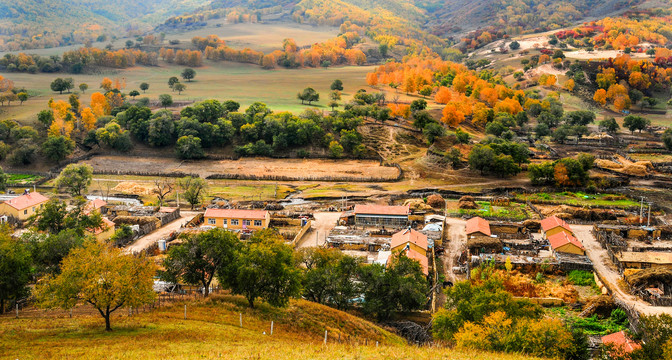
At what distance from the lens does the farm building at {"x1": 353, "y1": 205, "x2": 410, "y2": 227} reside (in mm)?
56250

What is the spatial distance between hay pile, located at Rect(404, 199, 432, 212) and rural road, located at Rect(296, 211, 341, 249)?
8.80 meters

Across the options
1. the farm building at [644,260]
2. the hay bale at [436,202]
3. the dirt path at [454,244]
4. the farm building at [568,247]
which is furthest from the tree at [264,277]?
the hay bale at [436,202]

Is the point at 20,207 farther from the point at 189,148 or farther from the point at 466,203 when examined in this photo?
the point at 466,203

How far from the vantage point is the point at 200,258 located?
3172 cm

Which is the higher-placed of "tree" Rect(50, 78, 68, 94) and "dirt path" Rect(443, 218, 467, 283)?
"tree" Rect(50, 78, 68, 94)

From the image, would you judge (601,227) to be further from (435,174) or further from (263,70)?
(263,70)

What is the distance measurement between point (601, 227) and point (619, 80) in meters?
108

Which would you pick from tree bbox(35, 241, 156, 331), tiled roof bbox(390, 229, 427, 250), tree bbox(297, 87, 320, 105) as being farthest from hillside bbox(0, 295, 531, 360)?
tree bbox(297, 87, 320, 105)

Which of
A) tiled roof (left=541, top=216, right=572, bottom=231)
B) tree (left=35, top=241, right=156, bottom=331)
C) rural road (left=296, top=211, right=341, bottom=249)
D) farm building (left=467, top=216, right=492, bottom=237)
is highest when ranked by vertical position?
tree (left=35, top=241, right=156, bottom=331)

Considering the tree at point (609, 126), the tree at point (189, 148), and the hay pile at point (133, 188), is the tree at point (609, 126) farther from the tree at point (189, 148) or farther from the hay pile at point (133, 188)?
the hay pile at point (133, 188)

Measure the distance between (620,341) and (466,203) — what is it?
118 feet

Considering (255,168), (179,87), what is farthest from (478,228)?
(179,87)

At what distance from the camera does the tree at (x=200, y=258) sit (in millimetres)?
31391

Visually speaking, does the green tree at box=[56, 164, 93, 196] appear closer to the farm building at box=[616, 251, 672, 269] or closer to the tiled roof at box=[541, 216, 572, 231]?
the tiled roof at box=[541, 216, 572, 231]
